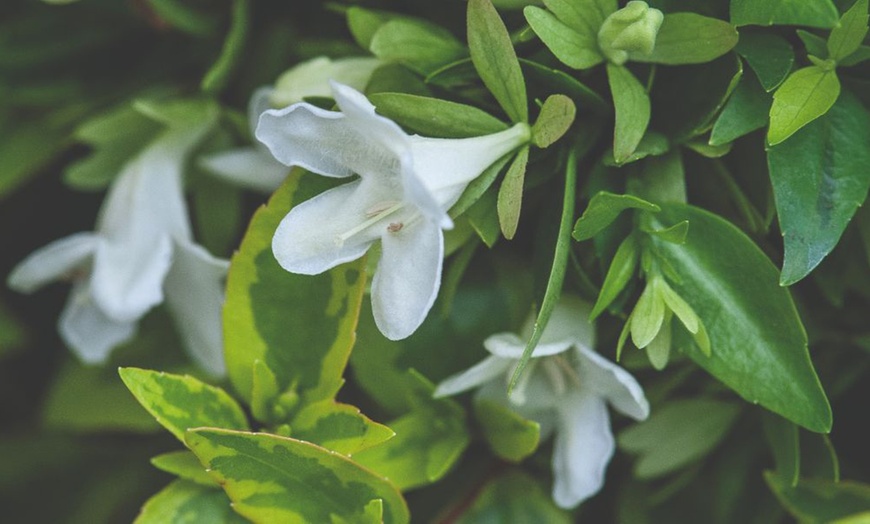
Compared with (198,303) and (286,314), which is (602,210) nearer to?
(286,314)

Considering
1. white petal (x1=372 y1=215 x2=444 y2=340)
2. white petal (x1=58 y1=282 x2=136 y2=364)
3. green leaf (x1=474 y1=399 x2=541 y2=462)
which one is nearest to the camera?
white petal (x1=372 y1=215 x2=444 y2=340)

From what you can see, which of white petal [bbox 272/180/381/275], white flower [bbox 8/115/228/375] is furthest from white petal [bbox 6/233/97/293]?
white petal [bbox 272/180/381/275]

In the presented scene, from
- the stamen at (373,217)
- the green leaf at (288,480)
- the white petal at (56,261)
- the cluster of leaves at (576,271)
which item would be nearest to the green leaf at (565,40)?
the cluster of leaves at (576,271)

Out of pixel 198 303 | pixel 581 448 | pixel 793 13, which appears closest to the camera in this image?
pixel 793 13

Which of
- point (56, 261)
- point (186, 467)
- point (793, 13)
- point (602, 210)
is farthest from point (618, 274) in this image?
point (56, 261)

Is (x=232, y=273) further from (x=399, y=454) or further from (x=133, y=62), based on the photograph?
(x=133, y=62)

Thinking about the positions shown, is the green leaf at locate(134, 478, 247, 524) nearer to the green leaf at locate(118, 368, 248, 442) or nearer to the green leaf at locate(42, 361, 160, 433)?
the green leaf at locate(118, 368, 248, 442)

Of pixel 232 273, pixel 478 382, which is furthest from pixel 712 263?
pixel 232 273

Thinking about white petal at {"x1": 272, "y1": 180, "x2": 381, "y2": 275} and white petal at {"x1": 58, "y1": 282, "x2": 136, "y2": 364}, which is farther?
white petal at {"x1": 58, "y1": 282, "x2": 136, "y2": 364}
